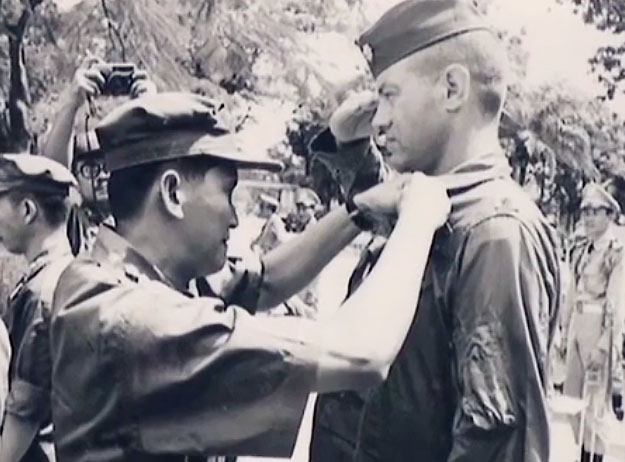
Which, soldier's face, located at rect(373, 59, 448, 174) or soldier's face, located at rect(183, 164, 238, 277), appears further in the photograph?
soldier's face, located at rect(373, 59, 448, 174)

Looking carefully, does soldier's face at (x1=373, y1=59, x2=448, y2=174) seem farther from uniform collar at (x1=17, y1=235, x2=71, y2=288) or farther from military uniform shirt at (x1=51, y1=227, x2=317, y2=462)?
uniform collar at (x1=17, y1=235, x2=71, y2=288)

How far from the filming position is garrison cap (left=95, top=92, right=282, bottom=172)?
1740 millimetres

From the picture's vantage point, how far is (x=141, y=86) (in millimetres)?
2168

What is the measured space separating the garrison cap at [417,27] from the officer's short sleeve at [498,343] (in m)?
0.27

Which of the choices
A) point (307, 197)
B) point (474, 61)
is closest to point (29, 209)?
point (307, 197)

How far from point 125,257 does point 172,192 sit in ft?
0.35

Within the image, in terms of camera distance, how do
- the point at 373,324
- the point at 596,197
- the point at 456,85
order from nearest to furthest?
the point at 373,324 → the point at 456,85 → the point at 596,197

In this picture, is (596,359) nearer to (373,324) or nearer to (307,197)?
(307,197)

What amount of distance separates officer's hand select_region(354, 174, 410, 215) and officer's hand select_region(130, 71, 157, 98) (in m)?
0.46

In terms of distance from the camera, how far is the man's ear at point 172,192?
1730 mm

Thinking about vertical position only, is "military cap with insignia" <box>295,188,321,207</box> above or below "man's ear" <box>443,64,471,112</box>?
below

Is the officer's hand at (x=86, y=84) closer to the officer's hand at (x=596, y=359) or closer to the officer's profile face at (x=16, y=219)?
the officer's profile face at (x=16, y=219)

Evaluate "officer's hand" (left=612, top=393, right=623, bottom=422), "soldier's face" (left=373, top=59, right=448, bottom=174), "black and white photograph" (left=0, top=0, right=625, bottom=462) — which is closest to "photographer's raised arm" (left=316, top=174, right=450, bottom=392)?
"black and white photograph" (left=0, top=0, right=625, bottom=462)

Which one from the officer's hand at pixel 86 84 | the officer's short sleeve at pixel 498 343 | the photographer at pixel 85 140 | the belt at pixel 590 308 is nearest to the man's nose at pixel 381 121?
the officer's short sleeve at pixel 498 343
